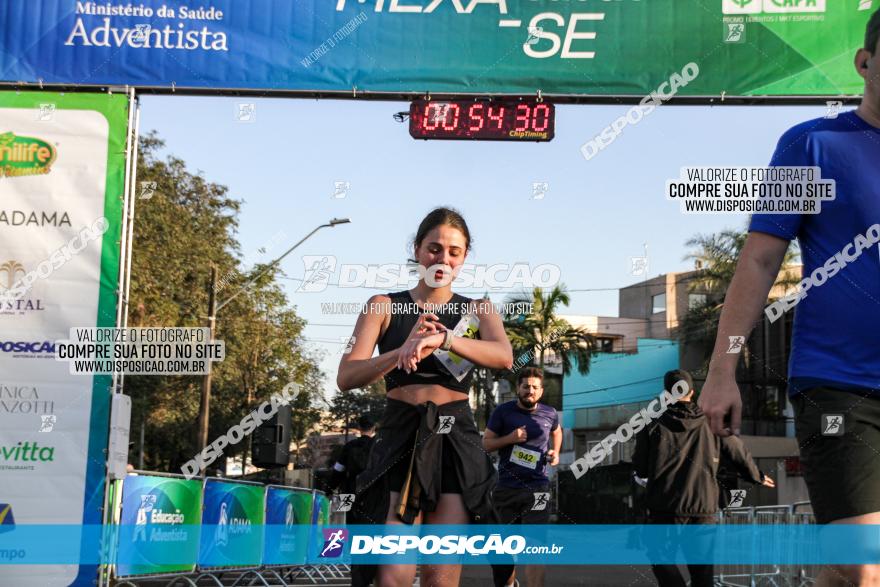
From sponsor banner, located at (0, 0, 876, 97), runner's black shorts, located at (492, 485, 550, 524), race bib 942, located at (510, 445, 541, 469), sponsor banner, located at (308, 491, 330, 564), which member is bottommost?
sponsor banner, located at (308, 491, 330, 564)

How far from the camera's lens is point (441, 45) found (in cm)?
980

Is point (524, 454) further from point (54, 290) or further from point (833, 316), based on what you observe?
point (833, 316)

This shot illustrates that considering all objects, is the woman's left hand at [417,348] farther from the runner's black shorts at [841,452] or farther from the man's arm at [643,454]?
the man's arm at [643,454]

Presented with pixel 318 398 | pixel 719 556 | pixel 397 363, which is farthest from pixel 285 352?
pixel 397 363

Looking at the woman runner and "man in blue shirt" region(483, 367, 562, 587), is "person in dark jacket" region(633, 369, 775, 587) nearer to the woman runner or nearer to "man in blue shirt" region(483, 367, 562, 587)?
"man in blue shirt" region(483, 367, 562, 587)

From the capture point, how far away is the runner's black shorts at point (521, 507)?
894 centimetres

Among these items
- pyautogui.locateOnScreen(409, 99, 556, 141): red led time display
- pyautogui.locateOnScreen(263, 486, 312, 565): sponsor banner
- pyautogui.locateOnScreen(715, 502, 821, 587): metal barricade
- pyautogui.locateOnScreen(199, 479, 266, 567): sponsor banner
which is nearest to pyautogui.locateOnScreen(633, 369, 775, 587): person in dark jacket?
pyautogui.locateOnScreen(409, 99, 556, 141): red led time display

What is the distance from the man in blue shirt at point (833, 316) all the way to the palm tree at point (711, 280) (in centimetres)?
3798

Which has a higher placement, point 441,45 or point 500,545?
Answer: point 441,45

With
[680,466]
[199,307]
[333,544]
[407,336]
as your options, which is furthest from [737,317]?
[199,307]

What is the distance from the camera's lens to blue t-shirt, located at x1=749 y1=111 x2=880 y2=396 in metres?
2.89

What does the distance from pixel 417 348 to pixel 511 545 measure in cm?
447

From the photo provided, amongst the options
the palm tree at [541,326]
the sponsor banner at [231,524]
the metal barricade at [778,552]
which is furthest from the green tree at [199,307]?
the metal barricade at [778,552]

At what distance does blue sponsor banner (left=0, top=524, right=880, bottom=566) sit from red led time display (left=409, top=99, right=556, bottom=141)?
3.59 meters
